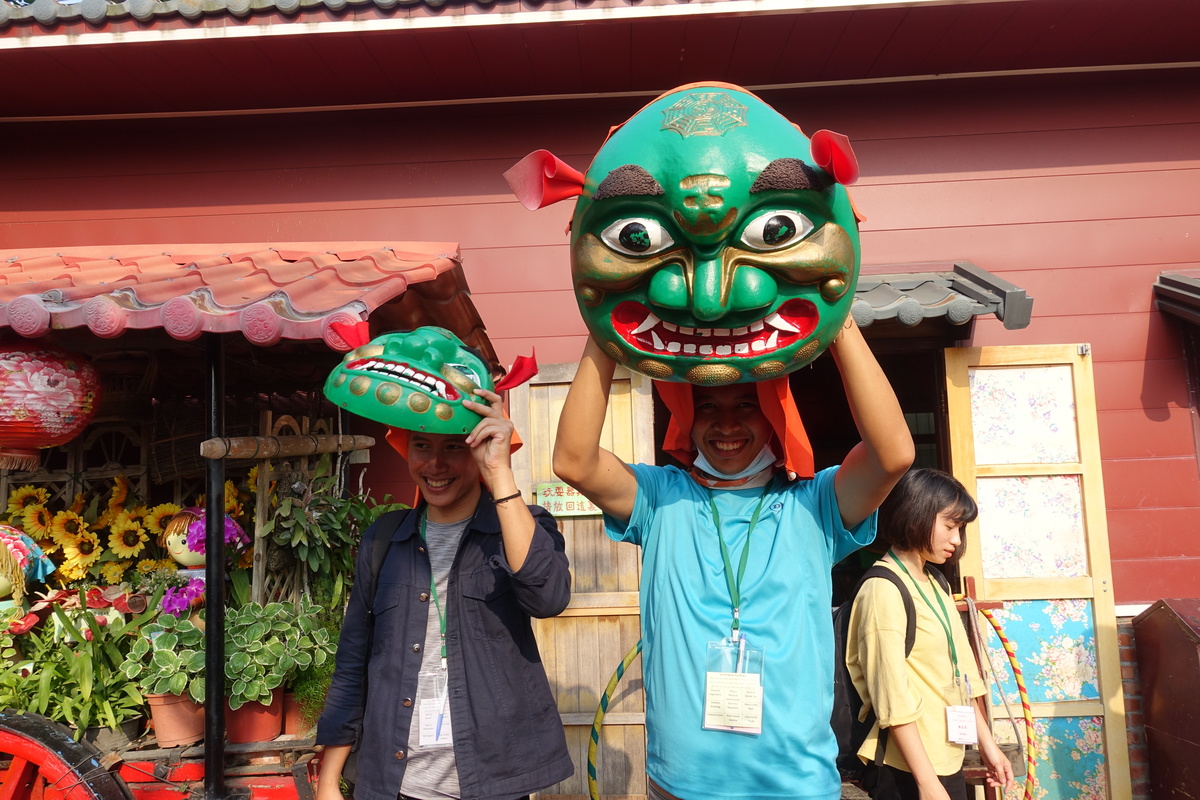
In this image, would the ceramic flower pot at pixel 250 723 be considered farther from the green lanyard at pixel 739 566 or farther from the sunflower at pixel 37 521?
the green lanyard at pixel 739 566

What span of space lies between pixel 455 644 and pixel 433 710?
18 centimetres

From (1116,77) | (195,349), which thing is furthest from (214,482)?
Result: (1116,77)

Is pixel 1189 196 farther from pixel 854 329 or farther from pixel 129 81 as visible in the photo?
pixel 129 81

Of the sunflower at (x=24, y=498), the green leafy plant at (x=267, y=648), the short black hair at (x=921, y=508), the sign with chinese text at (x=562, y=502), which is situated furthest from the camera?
the sunflower at (x=24, y=498)

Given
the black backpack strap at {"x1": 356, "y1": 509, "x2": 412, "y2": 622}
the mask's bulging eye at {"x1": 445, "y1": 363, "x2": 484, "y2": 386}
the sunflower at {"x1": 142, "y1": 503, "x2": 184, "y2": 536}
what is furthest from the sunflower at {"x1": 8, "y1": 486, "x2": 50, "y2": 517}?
the mask's bulging eye at {"x1": 445, "y1": 363, "x2": 484, "y2": 386}

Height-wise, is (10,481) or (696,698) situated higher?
(10,481)

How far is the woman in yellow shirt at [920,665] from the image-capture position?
2463mm

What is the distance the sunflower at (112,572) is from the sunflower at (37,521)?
37 centimetres

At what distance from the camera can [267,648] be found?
3486 millimetres

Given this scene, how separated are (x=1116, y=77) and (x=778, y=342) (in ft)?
15.1

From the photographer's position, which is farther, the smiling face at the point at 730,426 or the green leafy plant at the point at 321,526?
the green leafy plant at the point at 321,526

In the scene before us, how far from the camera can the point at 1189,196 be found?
475 centimetres

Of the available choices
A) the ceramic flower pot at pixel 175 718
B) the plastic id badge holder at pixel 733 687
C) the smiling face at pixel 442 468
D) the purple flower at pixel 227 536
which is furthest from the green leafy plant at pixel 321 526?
the plastic id badge holder at pixel 733 687

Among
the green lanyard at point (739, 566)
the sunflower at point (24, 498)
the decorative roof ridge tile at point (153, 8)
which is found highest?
the decorative roof ridge tile at point (153, 8)
